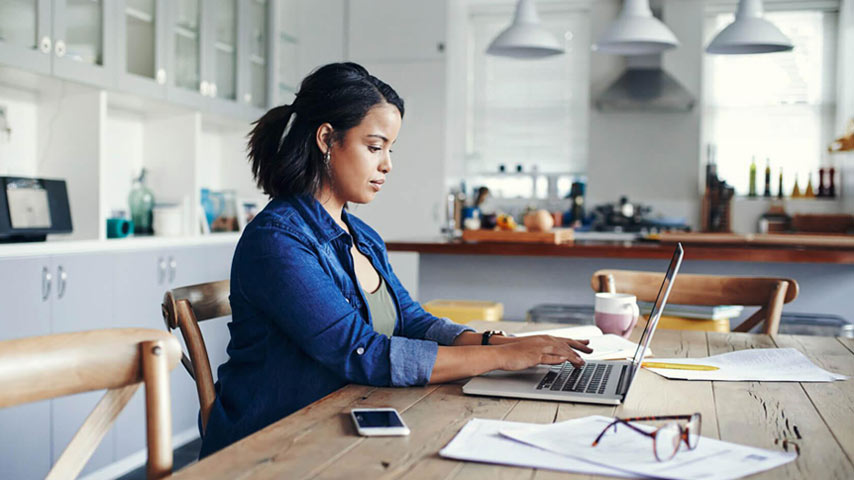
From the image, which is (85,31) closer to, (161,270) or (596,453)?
(161,270)

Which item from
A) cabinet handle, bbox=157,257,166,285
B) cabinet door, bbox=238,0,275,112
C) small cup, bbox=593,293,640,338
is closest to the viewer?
small cup, bbox=593,293,640,338

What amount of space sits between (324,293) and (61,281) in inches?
73.3

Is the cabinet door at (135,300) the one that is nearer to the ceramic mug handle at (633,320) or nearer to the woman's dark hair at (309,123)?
the woman's dark hair at (309,123)

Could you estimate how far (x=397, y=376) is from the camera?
1.31m

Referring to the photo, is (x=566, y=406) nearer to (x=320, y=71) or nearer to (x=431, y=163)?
(x=320, y=71)

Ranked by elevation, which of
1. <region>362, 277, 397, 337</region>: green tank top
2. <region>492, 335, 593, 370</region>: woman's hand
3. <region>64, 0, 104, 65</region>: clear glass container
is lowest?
<region>492, 335, 593, 370</region>: woman's hand

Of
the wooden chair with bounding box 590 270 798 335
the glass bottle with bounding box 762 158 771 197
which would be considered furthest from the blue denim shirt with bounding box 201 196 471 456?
the glass bottle with bounding box 762 158 771 197

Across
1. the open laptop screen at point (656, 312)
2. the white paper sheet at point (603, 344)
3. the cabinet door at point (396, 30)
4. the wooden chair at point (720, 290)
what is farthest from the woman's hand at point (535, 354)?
the cabinet door at point (396, 30)

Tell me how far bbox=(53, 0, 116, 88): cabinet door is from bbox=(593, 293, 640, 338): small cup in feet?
7.15

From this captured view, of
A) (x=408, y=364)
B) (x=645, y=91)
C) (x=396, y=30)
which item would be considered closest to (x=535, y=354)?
(x=408, y=364)

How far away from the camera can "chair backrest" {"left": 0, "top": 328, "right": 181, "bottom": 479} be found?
913mm

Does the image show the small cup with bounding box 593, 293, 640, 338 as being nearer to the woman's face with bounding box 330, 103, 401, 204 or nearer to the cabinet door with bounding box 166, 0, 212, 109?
the woman's face with bounding box 330, 103, 401, 204

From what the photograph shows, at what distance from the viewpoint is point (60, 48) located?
2.94m

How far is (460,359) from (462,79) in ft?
16.7
